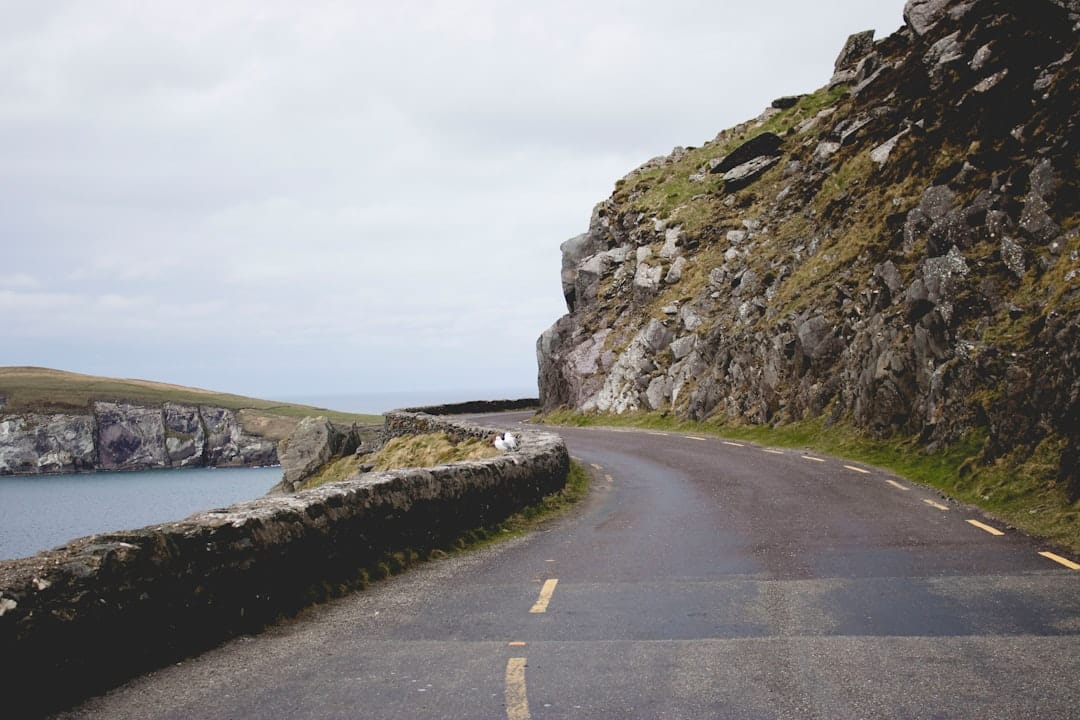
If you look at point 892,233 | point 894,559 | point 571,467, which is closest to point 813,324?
point 892,233

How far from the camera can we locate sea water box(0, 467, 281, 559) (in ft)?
181

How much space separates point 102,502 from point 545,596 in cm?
8417

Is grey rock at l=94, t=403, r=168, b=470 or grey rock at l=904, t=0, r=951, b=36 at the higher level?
grey rock at l=904, t=0, r=951, b=36

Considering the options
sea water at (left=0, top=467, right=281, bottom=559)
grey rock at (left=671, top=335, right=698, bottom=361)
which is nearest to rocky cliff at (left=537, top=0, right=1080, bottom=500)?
grey rock at (left=671, top=335, right=698, bottom=361)

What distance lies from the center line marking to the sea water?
31774 millimetres

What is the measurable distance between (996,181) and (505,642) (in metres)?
Answer: 20.8

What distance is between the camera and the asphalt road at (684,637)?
5.26 metres

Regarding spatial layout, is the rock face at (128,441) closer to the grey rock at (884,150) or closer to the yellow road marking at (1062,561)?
the grey rock at (884,150)

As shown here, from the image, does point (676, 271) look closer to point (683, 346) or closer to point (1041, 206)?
point (683, 346)

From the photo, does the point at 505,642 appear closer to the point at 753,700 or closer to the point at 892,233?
the point at 753,700

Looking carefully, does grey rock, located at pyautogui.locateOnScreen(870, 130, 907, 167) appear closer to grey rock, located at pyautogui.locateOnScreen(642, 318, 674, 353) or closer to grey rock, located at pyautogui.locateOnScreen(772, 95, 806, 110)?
grey rock, located at pyautogui.locateOnScreen(642, 318, 674, 353)

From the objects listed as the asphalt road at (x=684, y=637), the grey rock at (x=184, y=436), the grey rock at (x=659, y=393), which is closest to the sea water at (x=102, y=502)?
the grey rock at (x=659, y=393)

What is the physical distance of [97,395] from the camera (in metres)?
164

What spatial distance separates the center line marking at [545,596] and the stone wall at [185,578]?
7.63 feet
